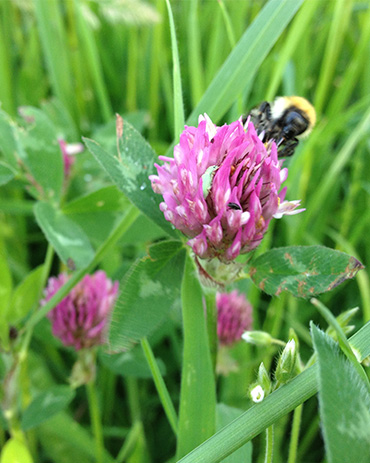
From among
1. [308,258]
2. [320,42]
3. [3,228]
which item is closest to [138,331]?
[308,258]

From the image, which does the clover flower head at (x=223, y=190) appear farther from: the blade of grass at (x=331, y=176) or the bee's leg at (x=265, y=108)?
the blade of grass at (x=331, y=176)

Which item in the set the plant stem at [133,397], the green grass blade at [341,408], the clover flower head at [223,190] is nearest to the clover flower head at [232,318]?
the plant stem at [133,397]

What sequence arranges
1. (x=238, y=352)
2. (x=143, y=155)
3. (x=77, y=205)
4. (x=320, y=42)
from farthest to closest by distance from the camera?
(x=320, y=42) < (x=238, y=352) < (x=77, y=205) < (x=143, y=155)

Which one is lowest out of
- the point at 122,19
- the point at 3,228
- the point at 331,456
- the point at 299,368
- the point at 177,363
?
the point at 177,363

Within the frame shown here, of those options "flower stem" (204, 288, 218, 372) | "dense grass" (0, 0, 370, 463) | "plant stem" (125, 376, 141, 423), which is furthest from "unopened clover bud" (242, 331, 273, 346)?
"plant stem" (125, 376, 141, 423)

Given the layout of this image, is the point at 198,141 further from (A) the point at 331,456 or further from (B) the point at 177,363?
(B) the point at 177,363

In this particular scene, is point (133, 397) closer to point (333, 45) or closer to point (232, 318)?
point (232, 318)

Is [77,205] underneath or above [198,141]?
underneath
